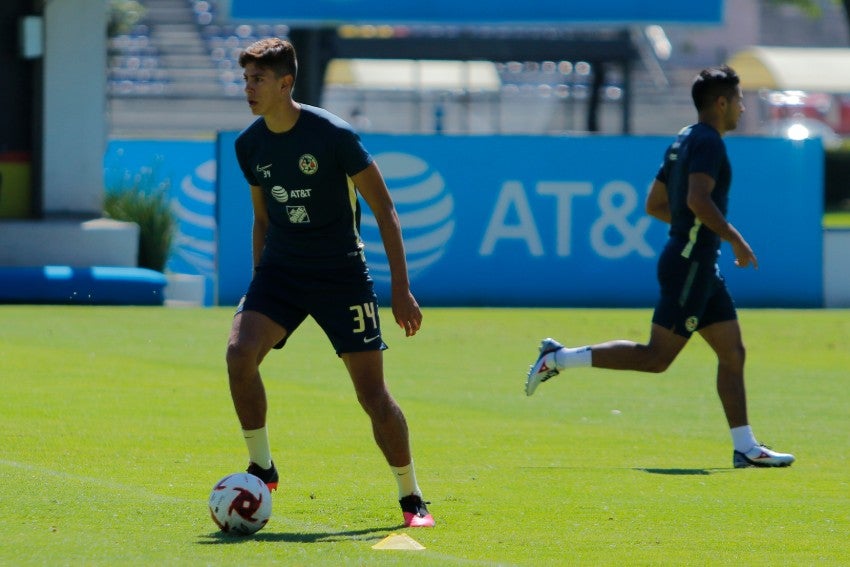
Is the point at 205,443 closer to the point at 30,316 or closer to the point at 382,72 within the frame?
the point at 30,316

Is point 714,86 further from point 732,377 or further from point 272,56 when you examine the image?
point 272,56

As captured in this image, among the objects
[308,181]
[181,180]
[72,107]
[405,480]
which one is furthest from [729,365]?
[181,180]

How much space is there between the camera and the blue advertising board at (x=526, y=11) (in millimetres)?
25766

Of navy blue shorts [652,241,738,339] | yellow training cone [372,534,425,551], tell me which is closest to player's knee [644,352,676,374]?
navy blue shorts [652,241,738,339]

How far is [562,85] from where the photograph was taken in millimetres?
45312

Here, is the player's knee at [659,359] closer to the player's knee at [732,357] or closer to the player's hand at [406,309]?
the player's knee at [732,357]

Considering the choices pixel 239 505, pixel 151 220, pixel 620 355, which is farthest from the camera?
pixel 151 220

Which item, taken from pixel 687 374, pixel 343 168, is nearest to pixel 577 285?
pixel 687 374

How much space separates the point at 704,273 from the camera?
901 centimetres

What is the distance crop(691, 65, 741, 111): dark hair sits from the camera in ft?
29.6

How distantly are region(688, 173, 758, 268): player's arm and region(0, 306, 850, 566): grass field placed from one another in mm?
1138

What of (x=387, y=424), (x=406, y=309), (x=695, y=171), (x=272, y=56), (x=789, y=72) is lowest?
(x=387, y=424)

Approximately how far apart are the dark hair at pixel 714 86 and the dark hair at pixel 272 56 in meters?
3.01

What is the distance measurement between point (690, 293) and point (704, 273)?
0.13 m
